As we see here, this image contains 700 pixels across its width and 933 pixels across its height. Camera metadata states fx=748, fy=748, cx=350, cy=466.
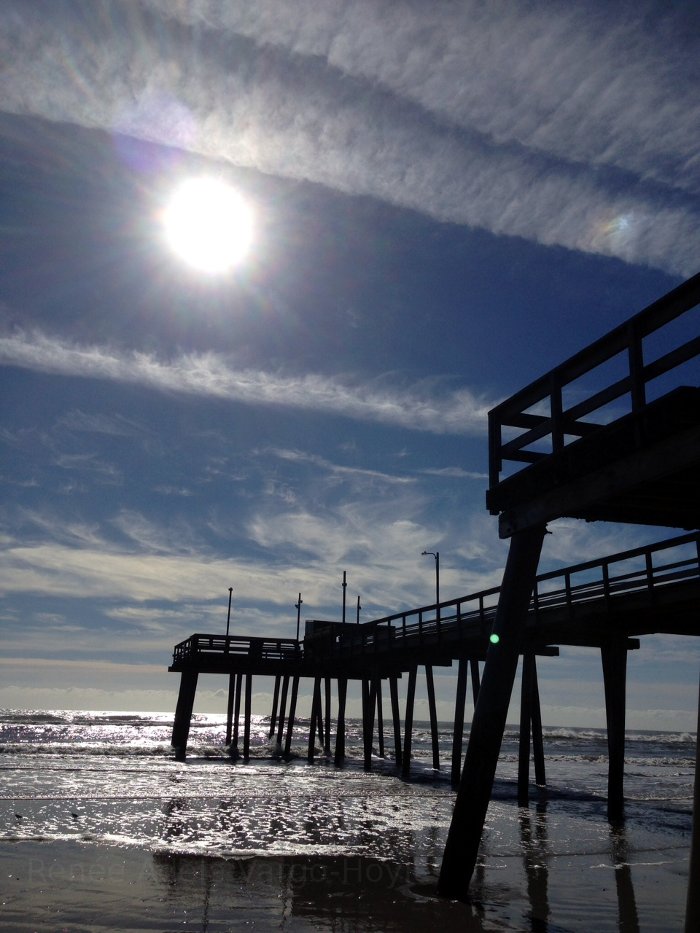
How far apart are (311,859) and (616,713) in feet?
27.5

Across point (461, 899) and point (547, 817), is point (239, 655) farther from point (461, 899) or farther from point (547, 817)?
point (461, 899)

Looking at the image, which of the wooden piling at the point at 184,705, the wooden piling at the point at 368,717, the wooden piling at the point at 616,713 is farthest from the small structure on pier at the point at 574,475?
the wooden piling at the point at 184,705

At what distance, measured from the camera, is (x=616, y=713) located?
1636cm

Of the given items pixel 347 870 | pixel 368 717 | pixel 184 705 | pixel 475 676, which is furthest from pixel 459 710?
pixel 184 705

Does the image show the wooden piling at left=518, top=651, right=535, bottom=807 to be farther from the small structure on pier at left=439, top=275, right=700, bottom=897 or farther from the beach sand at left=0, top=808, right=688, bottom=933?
the small structure on pier at left=439, top=275, right=700, bottom=897

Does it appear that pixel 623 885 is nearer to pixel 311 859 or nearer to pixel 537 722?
pixel 311 859

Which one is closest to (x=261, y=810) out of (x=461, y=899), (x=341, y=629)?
(x=461, y=899)

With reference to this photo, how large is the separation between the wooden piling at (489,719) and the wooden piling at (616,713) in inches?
374

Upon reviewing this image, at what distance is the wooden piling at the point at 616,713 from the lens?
53.9ft

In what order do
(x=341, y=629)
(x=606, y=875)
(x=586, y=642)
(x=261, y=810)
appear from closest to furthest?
(x=606, y=875) < (x=261, y=810) < (x=586, y=642) < (x=341, y=629)

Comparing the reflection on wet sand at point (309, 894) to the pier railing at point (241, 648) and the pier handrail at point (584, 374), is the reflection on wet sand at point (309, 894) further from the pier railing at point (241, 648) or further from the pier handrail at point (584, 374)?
the pier railing at point (241, 648)

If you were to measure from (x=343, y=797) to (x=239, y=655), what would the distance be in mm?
15200

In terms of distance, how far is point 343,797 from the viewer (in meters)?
18.5

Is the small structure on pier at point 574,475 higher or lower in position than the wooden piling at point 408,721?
higher
